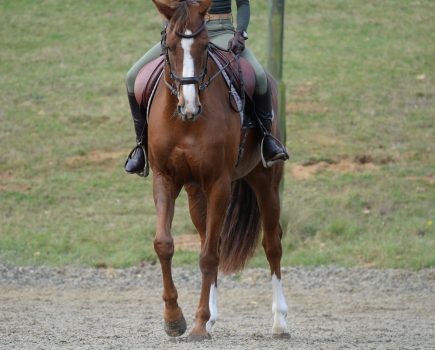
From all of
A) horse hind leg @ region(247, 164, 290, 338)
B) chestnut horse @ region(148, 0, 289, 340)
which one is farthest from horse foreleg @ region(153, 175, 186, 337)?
horse hind leg @ region(247, 164, 290, 338)

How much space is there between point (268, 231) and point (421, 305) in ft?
8.71

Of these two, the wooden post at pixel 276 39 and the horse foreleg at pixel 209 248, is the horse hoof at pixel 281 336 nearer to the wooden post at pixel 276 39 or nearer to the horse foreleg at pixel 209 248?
the horse foreleg at pixel 209 248

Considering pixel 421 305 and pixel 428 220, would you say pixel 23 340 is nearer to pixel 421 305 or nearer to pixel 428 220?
pixel 421 305

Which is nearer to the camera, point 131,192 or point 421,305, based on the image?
point 421,305

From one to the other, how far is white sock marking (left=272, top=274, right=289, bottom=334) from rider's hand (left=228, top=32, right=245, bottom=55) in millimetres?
2351

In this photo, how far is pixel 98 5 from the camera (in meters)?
28.4

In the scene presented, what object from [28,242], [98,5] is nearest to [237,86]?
[28,242]

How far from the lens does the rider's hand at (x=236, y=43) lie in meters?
9.21

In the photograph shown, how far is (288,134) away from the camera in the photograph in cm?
1992

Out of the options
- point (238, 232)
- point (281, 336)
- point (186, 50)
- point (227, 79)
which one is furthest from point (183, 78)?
point (238, 232)

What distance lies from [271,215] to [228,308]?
207 centimetres

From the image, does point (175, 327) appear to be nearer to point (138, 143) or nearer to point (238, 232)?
point (138, 143)

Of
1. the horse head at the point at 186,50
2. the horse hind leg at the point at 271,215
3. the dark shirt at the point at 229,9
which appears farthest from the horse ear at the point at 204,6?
the horse hind leg at the point at 271,215

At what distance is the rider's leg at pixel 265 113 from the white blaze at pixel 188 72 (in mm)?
1441
